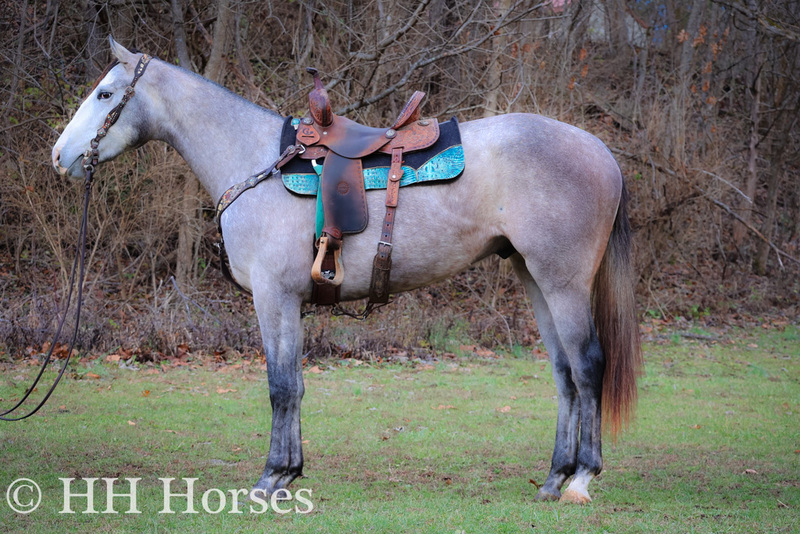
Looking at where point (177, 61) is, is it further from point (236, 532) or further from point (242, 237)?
point (236, 532)

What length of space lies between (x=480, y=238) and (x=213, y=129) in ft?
5.54

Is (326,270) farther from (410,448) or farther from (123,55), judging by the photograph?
(410,448)

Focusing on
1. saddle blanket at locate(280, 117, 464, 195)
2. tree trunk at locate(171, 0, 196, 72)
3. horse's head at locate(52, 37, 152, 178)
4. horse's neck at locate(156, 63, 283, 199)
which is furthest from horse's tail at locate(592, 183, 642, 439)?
tree trunk at locate(171, 0, 196, 72)

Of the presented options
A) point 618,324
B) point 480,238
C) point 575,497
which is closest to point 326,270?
point 480,238

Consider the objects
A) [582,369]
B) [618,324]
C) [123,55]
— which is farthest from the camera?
[123,55]

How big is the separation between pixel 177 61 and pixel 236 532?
8.81 meters

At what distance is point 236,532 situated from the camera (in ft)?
11.3

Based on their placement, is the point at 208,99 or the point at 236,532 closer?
the point at 236,532

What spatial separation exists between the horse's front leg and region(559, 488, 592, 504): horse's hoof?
1477 millimetres

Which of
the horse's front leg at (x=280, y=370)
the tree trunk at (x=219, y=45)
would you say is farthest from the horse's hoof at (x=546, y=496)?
the tree trunk at (x=219, y=45)

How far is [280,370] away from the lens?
13.4 ft

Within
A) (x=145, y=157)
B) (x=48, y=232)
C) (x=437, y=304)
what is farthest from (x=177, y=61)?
(x=437, y=304)

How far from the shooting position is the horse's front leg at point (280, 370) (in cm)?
405

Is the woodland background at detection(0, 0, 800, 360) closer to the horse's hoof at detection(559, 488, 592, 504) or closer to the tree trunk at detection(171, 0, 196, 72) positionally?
the tree trunk at detection(171, 0, 196, 72)
